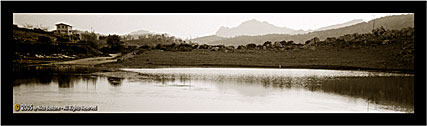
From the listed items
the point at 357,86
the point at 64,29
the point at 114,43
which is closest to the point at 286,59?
the point at 357,86

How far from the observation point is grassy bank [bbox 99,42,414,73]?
2344 centimetres

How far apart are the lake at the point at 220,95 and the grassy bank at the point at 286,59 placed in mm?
7914

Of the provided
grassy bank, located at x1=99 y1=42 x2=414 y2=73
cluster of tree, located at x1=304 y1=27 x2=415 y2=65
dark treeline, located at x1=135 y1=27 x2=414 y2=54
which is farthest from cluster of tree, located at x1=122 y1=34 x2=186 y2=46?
cluster of tree, located at x1=304 y1=27 x2=415 y2=65

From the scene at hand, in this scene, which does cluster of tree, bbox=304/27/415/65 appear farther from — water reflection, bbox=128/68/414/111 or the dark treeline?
water reflection, bbox=128/68/414/111

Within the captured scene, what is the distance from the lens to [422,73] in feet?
27.3

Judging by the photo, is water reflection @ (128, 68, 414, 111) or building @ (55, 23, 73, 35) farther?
building @ (55, 23, 73, 35)

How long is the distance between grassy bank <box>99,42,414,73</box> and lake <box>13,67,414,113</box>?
7914 millimetres

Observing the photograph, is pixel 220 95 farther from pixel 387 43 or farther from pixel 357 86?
pixel 387 43

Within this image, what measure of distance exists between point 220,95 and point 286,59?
56.8 ft

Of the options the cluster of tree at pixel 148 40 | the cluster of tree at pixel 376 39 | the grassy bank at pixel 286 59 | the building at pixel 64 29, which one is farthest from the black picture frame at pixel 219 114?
the cluster of tree at pixel 148 40

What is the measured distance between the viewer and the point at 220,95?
1200cm
